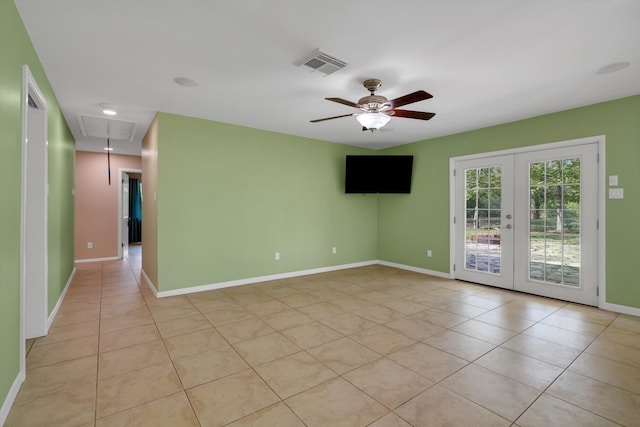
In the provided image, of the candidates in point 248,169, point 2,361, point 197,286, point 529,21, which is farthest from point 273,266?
point 529,21

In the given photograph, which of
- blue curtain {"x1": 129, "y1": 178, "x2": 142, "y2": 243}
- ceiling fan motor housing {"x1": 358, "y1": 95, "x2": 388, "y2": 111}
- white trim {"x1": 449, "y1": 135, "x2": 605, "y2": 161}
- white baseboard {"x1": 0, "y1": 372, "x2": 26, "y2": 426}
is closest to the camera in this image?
white baseboard {"x1": 0, "y1": 372, "x2": 26, "y2": 426}

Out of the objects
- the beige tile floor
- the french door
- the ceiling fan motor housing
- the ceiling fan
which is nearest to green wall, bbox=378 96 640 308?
the french door

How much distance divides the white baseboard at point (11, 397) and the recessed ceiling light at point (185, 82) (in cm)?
266

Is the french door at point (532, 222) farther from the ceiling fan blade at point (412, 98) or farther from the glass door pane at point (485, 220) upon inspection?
the ceiling fan blade at point (412, 98)

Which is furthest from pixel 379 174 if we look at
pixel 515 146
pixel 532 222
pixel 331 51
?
pixel 331 51

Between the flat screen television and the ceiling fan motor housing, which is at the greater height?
the ceiling fan motor housing

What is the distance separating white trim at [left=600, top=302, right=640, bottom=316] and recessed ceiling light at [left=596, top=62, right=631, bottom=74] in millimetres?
2609

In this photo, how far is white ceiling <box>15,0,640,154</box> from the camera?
1990 millimetres

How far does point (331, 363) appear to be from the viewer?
2.41 meters

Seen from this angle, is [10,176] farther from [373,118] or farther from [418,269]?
[418,269]

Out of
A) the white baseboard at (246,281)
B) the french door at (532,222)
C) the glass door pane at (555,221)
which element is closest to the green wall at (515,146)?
the french door at (532,222)

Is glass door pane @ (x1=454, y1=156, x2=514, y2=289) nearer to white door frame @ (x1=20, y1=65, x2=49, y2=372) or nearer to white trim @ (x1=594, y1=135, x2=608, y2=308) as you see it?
white trim @ (x1=594, y1=135, x2=608, y2=308)

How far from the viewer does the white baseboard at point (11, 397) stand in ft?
5.60

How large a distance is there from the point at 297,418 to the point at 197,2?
8.42ft
